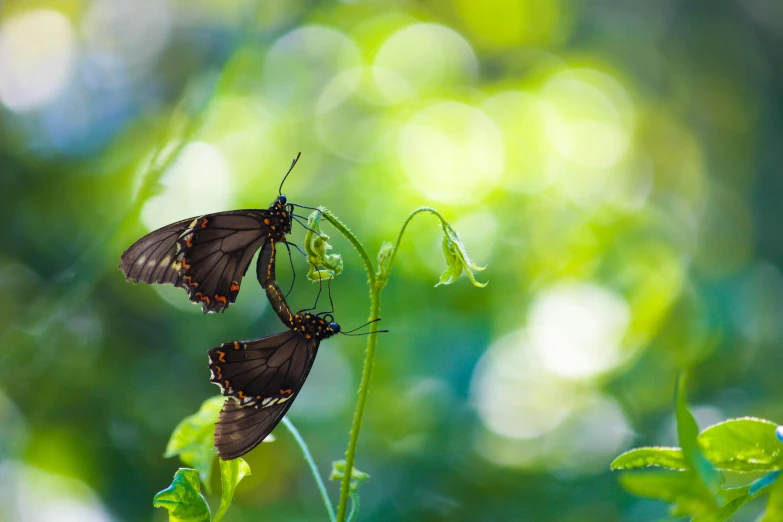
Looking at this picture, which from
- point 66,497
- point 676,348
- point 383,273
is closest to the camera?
point 383,273

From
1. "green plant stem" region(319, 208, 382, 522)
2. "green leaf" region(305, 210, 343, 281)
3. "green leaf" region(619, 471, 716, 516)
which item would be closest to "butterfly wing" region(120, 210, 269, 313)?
"green leaf" region(305, 210, 343, 281)

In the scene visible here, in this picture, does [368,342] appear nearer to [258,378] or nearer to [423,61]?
[258,378]

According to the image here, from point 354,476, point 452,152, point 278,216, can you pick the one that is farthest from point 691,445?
point 452,152

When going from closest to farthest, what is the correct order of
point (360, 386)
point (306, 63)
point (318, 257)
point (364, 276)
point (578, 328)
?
point (360, 386) < point (318, 257) < point (364, 276) < point (578, 328) < point (306, 63)

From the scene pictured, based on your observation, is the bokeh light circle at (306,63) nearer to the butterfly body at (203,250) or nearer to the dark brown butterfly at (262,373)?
the butterfly body at (203,250)

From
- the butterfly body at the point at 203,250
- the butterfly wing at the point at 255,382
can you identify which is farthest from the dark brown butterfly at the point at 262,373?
the butterfly body at the point at 203,250

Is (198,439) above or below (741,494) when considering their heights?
above

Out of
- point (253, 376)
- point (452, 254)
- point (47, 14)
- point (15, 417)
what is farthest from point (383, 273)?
point (47, 14)

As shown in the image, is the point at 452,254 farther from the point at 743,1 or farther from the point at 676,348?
the point at 743,1
